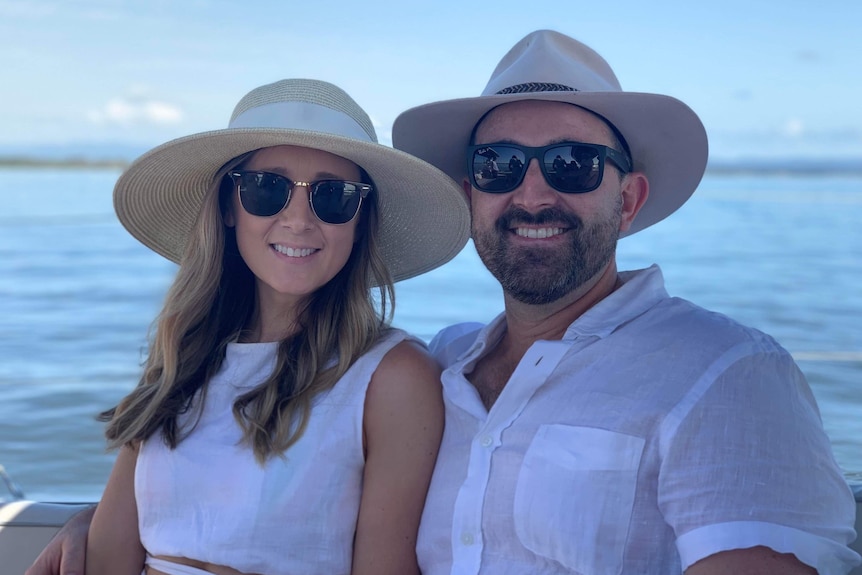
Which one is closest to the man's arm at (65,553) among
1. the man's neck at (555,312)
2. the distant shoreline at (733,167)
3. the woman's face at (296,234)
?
the woman's face at (296,234)

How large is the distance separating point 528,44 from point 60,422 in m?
3.62

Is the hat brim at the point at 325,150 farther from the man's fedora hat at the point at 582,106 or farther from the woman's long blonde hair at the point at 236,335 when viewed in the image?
the man's fedora hat at the point at 582,106

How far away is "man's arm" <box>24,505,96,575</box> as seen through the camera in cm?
205

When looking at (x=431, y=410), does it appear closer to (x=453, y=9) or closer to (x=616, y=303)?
(x=616, y=303)

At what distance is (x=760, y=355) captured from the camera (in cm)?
164

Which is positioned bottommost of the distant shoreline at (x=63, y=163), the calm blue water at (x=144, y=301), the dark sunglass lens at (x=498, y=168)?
the distant shoreline at (x=63, y=163)

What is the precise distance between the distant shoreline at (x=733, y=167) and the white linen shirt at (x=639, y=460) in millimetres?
34717

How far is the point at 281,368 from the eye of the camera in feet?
6.70

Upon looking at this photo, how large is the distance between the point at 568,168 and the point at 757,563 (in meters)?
0.88

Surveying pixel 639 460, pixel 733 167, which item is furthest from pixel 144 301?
pixel 733 167

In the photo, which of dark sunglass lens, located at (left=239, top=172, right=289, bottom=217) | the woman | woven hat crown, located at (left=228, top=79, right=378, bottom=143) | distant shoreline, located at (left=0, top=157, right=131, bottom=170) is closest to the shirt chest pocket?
the woman

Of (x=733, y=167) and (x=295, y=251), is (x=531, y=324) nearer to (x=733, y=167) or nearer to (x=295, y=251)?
(x=295, y=251)

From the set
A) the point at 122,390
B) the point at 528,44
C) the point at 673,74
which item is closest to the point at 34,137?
the point at 673,74

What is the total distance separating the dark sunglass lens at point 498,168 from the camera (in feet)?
6.48
